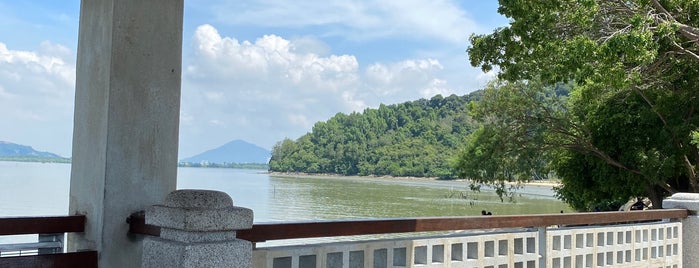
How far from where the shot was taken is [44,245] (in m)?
3.23

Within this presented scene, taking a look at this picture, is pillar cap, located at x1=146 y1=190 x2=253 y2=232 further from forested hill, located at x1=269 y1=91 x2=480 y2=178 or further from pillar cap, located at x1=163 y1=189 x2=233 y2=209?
forested hill, located at x1=269 y1=91 x2=480 y2=178

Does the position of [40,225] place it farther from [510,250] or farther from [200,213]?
[510,250]

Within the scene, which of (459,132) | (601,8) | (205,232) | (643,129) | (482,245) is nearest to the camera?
(205,232)

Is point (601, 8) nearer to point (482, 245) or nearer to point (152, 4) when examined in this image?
point (482, 245)

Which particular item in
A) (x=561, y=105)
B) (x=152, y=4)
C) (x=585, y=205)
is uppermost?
(x=561, y=105)

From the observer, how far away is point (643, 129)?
18859 mm

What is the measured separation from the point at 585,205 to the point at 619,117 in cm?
462

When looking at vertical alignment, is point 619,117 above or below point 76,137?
above

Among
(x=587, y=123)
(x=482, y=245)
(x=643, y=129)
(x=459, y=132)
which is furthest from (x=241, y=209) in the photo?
(x=459, y=132)

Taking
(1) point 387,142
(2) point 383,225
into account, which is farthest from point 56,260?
(1) point 387,142

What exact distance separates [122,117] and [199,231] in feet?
2.75

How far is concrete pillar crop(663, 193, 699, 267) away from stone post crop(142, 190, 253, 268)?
16.4ft

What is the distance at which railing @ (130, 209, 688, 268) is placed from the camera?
11.5 feet

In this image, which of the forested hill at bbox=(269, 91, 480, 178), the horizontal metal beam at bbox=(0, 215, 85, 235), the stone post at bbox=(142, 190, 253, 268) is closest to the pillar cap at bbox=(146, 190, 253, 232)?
the stone post at bbox=(142, 190, 253, 268)
